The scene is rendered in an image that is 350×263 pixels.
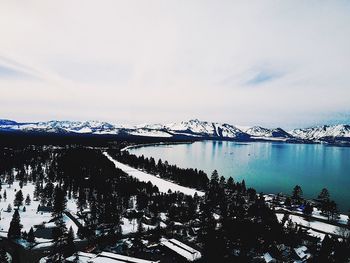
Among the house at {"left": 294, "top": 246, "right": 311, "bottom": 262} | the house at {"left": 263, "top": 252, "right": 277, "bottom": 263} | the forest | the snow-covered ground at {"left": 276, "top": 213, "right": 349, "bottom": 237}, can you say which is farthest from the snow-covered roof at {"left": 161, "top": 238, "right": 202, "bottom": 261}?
the snow-covered ground at {"left": 276, "top": 213, "right": 349, "bottom": 237}

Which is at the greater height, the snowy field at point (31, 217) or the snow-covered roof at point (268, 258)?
the snow-covered roof at point (268, 258)

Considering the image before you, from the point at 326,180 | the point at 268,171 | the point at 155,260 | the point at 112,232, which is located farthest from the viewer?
the point at 268,171

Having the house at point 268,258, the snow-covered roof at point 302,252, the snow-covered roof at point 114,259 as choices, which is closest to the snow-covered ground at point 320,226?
the snow-covered roof at point 302,252

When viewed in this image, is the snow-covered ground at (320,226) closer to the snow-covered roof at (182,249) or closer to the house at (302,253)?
the house at (302,253)

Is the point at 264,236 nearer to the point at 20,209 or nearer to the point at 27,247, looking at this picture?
the point at 27,247

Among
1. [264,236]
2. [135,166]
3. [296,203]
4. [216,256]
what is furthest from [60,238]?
[135,166]

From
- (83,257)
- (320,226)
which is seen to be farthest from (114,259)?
(320,226)

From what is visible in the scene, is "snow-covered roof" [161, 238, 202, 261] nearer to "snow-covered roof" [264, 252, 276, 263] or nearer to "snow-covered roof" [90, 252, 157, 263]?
"snow-covered roof" [90, 252, 157, 263]

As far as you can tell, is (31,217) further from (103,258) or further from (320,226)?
(320,226)
